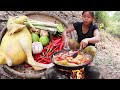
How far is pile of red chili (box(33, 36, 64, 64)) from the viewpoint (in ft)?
11.6

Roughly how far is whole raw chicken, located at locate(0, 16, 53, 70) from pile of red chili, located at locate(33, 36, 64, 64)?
55mm

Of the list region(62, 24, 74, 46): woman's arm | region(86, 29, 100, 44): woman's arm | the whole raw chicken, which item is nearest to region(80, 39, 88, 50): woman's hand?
region(86, 29, 100, 44): woman's arm

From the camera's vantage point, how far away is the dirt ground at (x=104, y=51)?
11.6ft

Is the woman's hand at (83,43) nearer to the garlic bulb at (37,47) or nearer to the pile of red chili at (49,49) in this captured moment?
the pile of red chili at (49,49)

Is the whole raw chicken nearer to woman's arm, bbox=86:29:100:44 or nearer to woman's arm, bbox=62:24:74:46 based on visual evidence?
woman's arm, bbox=62:24:74:46

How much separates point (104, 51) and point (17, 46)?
788 millimetres

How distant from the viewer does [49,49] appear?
3562 mm

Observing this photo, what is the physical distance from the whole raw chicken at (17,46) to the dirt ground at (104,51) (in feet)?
0.41

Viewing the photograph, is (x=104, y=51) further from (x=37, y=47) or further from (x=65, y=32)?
(x=37, y=47)

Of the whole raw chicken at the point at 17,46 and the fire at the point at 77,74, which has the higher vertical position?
the whole raw chicken at the point at 17,46

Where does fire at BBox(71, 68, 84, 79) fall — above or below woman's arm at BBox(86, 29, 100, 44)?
below

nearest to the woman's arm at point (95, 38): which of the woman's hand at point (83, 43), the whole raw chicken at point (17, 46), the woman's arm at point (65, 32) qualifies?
the woman's hand at point (83, 43)

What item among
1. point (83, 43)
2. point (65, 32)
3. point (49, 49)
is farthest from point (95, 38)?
point (49, 49)
